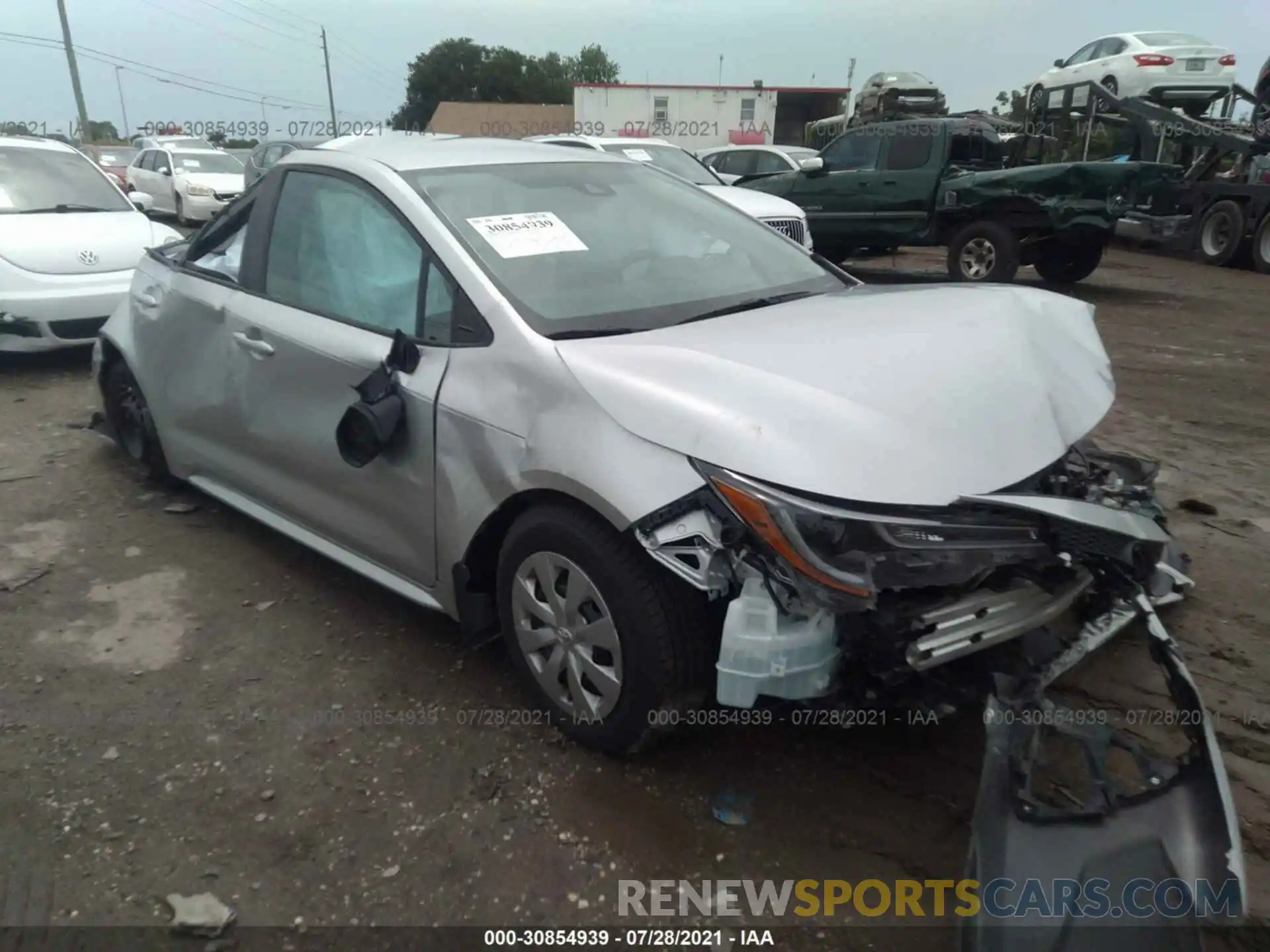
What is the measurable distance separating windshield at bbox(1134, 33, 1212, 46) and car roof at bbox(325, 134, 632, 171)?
14.9 meters

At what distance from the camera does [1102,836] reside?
76.7 inches

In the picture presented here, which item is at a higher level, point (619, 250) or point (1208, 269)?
point (619, 250)

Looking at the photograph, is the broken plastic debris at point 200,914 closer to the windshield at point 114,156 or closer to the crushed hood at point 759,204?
the crushed hood at point 759,204

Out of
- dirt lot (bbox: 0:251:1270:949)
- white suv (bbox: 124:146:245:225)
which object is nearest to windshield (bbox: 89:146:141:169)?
white suv (bbox: 124:146:245:225)

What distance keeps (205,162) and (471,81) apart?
191 feet

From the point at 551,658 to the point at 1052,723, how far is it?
1.31 metres

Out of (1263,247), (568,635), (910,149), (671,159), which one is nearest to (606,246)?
(568,635)

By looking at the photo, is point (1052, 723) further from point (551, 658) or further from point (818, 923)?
point (551, 658)

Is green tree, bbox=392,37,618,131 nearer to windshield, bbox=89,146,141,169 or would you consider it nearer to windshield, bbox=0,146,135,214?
windshield, bbox=89,146,141,169

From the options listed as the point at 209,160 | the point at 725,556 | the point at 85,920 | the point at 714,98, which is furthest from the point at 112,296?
the point at 714,98

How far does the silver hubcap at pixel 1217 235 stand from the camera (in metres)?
12.8

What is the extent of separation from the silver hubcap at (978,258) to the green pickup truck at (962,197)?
0.03 feet

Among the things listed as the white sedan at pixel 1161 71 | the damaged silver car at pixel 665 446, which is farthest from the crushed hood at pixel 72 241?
the white sedan at pixel 1161 71

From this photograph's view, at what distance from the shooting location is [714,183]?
9531mm
